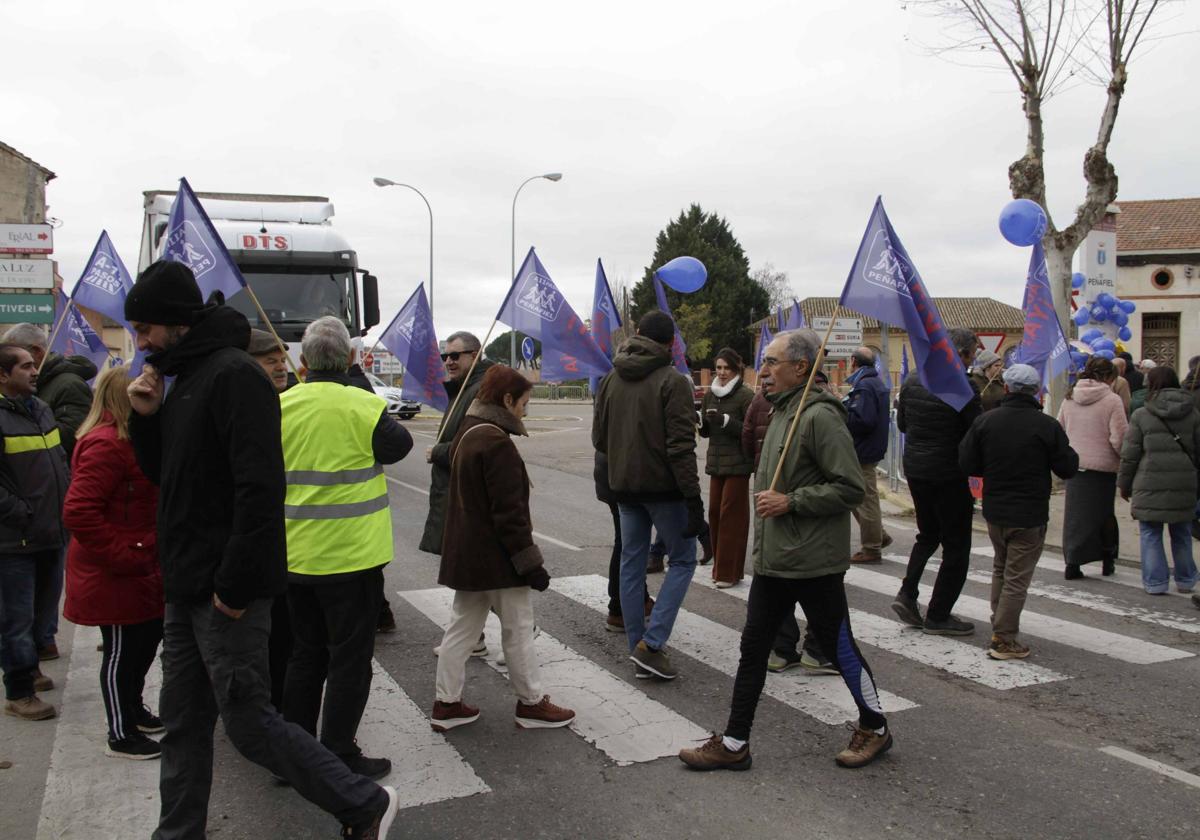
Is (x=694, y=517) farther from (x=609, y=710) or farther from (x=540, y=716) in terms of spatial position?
(x=540, y=716)

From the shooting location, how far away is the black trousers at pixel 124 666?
4.25 m

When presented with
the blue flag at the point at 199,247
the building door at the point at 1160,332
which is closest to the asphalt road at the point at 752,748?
the blue flag at the point at 199,247

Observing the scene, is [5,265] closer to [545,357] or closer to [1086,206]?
[545,357]

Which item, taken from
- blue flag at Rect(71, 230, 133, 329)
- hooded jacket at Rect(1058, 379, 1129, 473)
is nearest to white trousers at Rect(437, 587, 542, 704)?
blue flag at Rect(71, 230, 133, 329)

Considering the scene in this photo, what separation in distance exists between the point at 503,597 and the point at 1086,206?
1457cm

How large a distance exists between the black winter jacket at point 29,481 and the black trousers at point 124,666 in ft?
3.33

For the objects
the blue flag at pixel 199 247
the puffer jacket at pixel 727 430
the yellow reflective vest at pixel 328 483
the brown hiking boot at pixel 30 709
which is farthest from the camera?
the puffer jacket at pixel 727 430

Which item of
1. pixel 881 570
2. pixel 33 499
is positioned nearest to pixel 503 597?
pixel 33 499

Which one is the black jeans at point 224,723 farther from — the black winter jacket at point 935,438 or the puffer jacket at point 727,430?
the puffer jacket at point 727,430

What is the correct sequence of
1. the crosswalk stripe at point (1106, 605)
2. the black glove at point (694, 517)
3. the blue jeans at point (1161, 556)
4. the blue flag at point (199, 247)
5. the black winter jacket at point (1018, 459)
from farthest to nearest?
the blue jeans at point (1161, 556), the crosswalk stripe at point (1106, 605), the black winter jacket at point (1018, 459), the blue flag at point (199, 247), the black glove at point (694, 517)

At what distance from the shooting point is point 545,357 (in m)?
8.05

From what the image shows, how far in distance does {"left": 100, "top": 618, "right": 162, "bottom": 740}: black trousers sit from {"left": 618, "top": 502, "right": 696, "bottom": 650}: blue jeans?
98.4 inches

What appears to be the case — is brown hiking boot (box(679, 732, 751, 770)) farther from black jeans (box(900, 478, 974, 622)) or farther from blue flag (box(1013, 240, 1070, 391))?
blue flag (box(1013, 240, 1070, 391))

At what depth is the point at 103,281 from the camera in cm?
835
